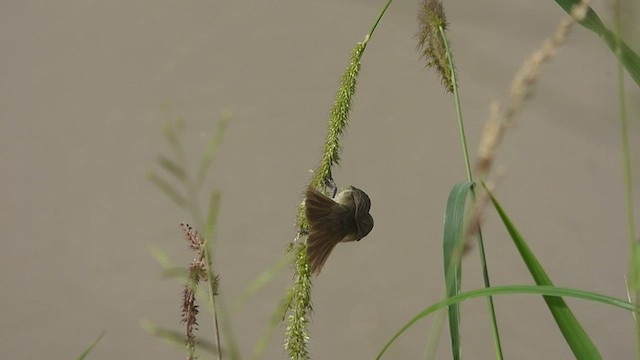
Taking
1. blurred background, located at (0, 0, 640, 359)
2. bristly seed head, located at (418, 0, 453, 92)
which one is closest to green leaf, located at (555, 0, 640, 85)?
bristly seed head, located at (418, 0, 453, 92)

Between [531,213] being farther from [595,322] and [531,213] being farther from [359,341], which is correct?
[359,341]

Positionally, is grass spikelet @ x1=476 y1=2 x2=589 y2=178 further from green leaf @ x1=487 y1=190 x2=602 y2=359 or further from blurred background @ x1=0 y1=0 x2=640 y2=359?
blurred background @ x1=0 y1=0 x2=640 y2=359

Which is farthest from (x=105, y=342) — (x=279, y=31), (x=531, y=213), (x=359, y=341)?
(x=531, y=213)

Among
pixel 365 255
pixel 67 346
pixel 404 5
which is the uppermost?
pixel 404 5

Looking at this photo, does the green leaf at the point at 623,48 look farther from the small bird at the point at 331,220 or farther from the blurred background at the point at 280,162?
the blurred background at the point at 280,162

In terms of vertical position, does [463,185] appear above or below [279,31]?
below
